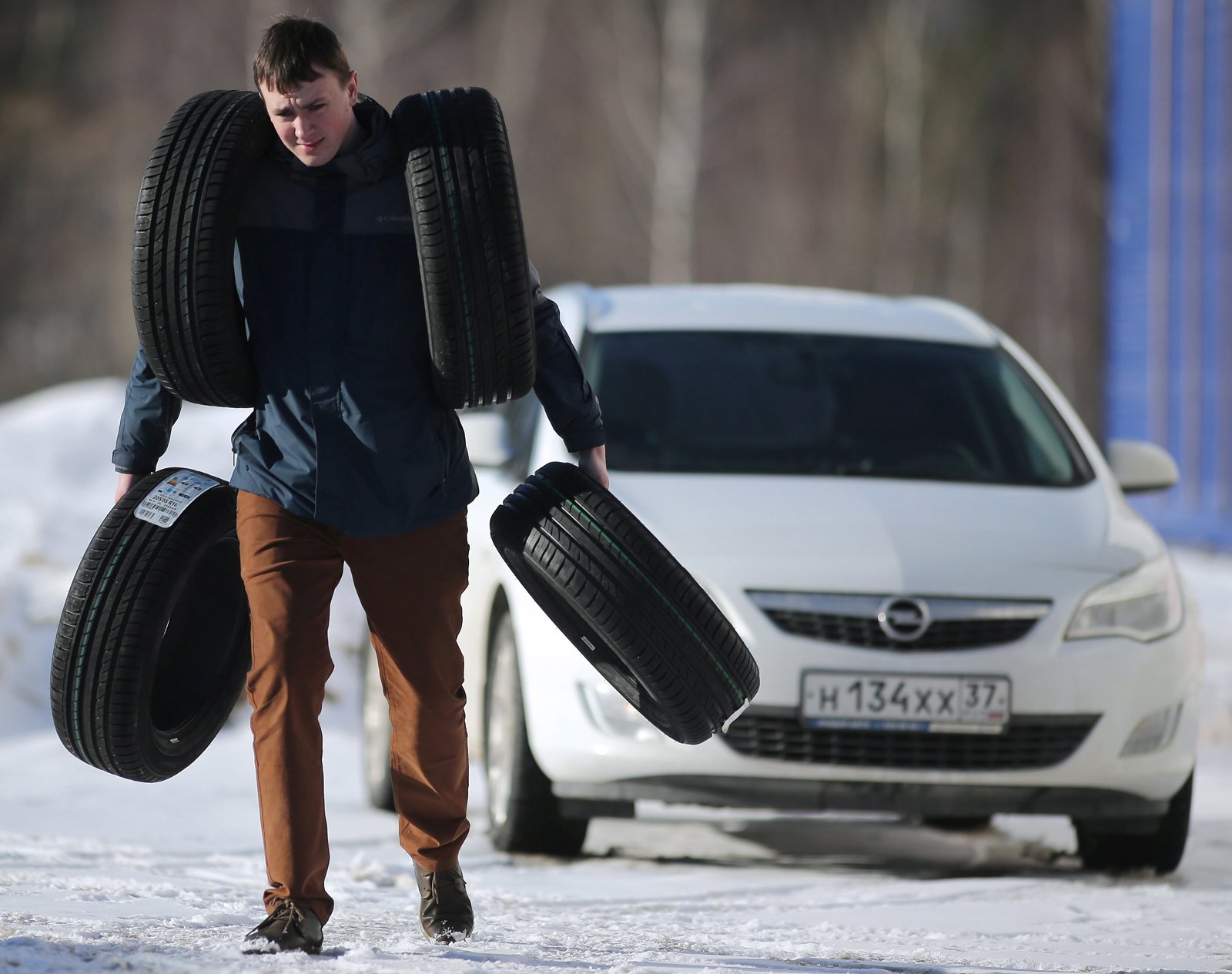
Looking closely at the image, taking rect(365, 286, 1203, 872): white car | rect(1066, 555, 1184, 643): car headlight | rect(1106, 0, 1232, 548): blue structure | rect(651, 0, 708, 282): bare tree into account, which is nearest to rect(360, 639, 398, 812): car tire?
rect(365, 286, 1203, 872): white car

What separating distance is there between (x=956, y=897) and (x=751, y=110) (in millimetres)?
27985

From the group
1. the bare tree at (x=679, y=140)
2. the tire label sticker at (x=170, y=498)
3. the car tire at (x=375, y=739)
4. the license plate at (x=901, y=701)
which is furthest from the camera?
the bare tree at (x=679, y=140)

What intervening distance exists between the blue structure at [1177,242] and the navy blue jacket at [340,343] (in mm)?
11317

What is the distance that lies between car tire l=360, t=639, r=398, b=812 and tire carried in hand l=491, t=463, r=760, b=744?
2631 millimetres

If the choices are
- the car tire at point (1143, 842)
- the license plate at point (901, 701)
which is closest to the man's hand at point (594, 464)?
the license plate at point (901, 701)

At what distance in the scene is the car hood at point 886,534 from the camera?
4.96m

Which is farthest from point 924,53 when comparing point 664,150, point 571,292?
point 571,292

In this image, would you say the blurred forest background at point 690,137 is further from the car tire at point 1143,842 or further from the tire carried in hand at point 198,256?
the tire carried in hand at point 198,256

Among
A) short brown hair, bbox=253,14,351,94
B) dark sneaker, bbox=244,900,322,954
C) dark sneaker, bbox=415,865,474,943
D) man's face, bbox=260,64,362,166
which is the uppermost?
short brown hair, bbox=253,14,351,94

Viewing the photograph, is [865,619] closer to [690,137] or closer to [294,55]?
[294,55]

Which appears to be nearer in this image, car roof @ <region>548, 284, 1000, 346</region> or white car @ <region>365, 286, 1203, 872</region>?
white car @ <region>365, 286, 1203, 872</region>

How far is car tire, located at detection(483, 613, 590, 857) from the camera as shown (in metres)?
5.16

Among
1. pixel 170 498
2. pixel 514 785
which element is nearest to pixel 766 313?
pixel 514 785

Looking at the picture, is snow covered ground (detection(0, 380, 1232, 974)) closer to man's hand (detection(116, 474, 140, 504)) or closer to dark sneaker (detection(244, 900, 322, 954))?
dark sneaker (detection(244, 900, 322, 954))
